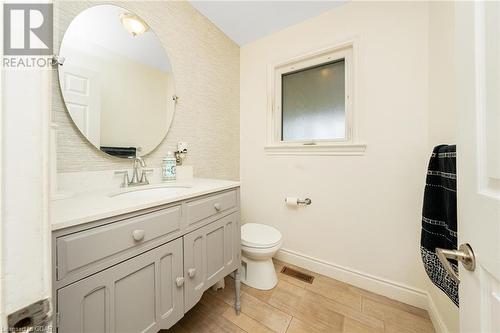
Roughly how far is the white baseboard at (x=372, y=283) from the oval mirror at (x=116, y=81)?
158cm

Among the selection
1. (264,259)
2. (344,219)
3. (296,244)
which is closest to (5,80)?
(264,259)

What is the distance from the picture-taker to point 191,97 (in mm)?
1586

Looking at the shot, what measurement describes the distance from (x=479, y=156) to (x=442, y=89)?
924 mm

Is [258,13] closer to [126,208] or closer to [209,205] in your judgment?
[209,205]

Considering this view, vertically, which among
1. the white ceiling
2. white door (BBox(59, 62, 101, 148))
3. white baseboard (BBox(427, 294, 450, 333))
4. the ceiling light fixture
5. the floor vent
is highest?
the white ceiling

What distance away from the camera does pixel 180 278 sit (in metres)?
0.89

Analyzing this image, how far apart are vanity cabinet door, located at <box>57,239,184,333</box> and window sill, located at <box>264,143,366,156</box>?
1.25 m

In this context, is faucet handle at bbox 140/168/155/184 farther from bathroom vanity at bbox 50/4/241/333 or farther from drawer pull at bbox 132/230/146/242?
drawer pull at bbox 132/230/146/242

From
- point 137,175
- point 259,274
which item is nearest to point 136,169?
point 137,175

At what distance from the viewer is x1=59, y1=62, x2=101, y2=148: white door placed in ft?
3.18

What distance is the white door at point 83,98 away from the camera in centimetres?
97

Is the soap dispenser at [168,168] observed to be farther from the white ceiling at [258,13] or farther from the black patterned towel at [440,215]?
the black patterned towel at [440,215]

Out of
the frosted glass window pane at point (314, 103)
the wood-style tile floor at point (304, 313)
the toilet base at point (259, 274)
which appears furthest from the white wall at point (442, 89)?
the toilet base at point (259, 274)

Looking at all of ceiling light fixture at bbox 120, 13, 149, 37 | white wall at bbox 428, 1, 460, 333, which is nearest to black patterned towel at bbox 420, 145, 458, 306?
white wall at bbox 428, 1, 460, 333
